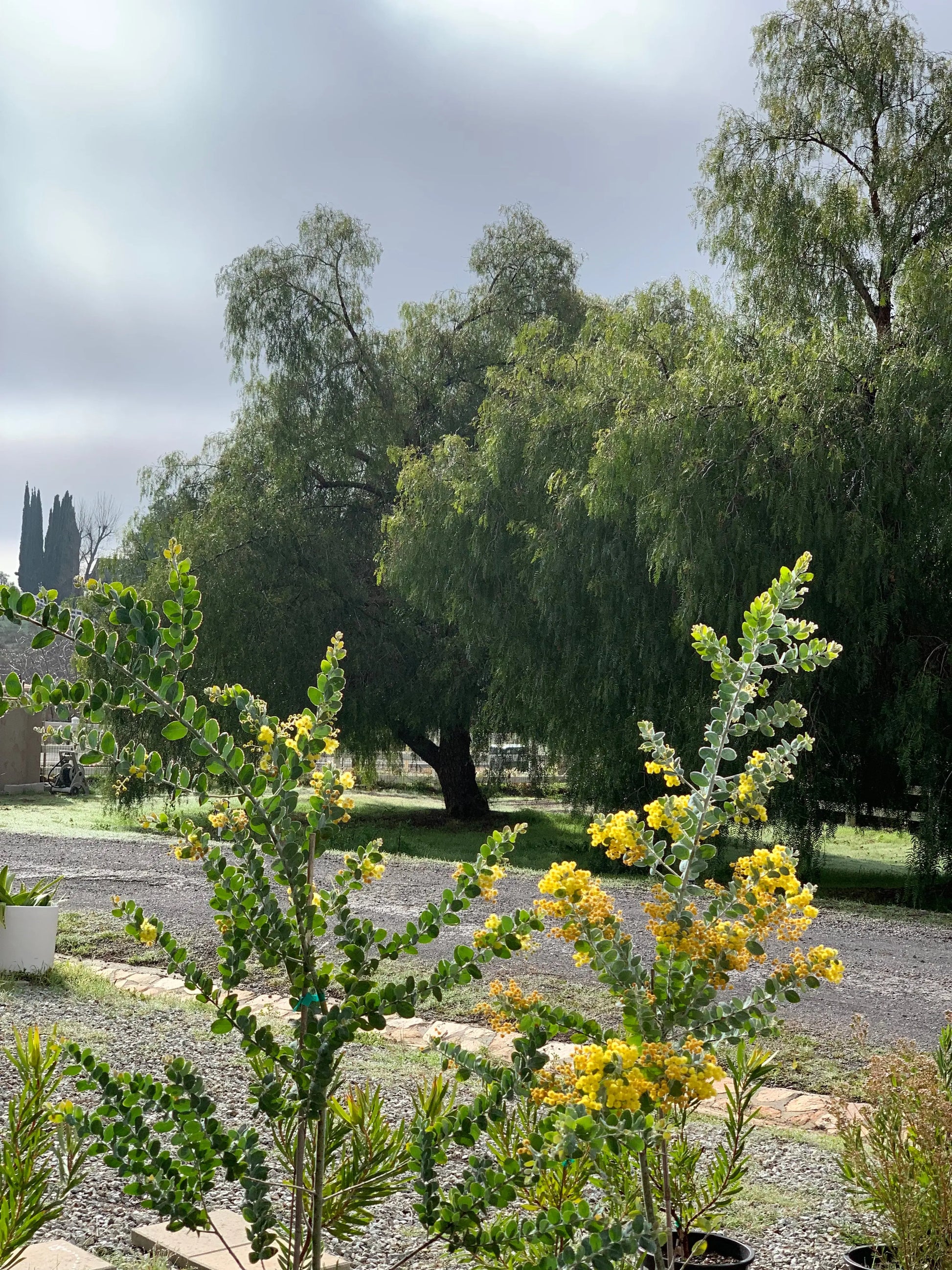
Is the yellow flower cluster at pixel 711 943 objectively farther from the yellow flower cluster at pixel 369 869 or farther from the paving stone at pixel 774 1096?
the paving stone at pixel 774 1096

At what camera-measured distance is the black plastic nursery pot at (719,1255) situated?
89.7 inches

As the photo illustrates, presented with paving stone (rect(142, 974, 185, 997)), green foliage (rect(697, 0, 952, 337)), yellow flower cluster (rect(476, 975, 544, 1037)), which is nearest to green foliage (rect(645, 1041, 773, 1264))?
→ yellow flower cluster (rect(476, 975, 544, 1037))

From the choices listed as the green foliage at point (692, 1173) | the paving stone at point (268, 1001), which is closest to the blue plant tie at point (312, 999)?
the green foliage at point (692, 1173)

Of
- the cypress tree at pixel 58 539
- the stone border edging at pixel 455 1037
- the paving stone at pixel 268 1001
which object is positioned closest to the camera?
the stone border edging at pixel 455 1037

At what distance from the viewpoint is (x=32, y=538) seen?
90.9 m

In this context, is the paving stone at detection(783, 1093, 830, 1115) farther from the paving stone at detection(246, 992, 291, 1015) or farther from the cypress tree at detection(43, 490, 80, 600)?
the cypress tree at detection(43, 490, 80, 600)

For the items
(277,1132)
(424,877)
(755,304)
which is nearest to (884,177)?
(755,304)

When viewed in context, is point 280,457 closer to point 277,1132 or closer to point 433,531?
point 433,531

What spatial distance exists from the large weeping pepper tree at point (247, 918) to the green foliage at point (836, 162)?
9.21 m

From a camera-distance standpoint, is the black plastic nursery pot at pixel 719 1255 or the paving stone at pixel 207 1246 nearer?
the black plastic nursery pot at pixel 719 1255

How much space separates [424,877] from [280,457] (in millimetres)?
7585

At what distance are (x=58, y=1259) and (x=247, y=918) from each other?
118cm

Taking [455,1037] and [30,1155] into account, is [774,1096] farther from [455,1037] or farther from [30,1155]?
[30,1155]

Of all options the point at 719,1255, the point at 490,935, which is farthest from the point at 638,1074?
the point at 719,1255
